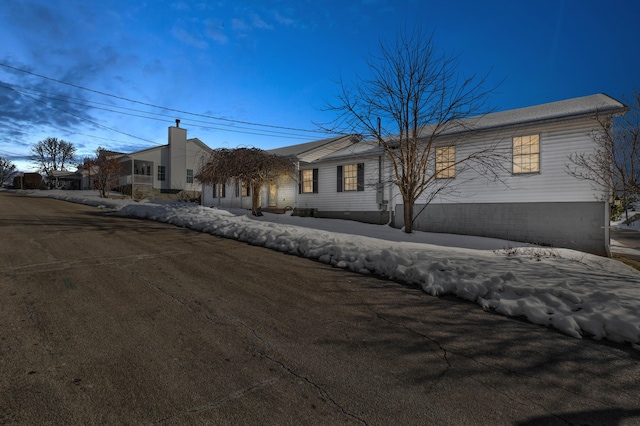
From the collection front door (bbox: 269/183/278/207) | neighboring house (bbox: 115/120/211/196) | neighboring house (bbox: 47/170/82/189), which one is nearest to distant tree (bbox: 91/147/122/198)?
neighboring house (bbox: 115/120/211/196)

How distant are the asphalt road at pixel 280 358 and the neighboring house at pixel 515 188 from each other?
10745mm

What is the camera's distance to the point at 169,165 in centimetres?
3459

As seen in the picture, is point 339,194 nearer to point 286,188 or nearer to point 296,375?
point 286,188

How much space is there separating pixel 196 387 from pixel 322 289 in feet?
8.89

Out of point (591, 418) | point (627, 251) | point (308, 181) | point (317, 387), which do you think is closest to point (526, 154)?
point (627, 251)

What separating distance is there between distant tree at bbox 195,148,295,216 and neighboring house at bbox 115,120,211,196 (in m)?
18.6

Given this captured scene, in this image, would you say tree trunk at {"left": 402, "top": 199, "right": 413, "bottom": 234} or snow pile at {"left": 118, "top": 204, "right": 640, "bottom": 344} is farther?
tree trunk at {"left": 402, "top": 199, "right": 413, "bottom": 234}

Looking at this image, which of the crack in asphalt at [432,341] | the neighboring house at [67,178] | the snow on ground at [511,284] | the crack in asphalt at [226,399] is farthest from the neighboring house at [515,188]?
the neighboring house at [67,178]

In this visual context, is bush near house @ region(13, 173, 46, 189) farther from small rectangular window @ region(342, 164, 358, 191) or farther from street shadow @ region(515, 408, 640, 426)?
street shadow @ region(515, 408, 640, 426)

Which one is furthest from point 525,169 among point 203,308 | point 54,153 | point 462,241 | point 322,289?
point 54,153

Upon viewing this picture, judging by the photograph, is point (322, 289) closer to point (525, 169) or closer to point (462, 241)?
point (462, 241)

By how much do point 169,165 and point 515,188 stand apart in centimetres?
3299

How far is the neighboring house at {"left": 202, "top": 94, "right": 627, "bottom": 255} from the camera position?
38.9 feet

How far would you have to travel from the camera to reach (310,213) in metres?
19.0
